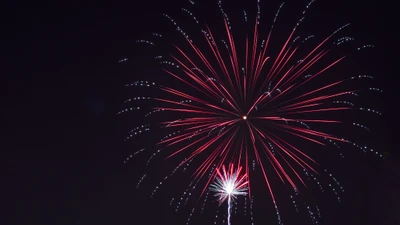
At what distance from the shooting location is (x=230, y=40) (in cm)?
999

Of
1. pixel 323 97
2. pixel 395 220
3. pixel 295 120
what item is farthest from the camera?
pixel 395 220

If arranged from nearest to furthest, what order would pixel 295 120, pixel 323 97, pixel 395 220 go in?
pixel 295 120
pixel 323 97
pixel 395 220

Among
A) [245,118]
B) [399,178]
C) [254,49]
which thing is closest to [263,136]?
[245,118]

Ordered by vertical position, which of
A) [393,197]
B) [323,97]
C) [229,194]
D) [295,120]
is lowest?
[229,194]

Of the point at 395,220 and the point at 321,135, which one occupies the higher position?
the point at 395,220

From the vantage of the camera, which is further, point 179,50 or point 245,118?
point 179,50

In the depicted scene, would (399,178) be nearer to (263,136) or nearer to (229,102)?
(263,136)

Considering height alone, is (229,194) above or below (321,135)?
below

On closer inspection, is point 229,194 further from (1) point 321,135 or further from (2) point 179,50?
(2) point 179,50

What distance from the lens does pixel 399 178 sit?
43.4ft

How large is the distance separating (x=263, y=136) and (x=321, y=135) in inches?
47.9

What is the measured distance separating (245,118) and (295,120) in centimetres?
104

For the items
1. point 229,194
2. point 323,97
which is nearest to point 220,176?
point 229,194

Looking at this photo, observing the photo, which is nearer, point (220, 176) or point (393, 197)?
point (220, 176)
